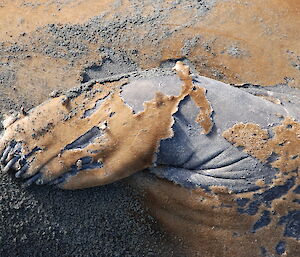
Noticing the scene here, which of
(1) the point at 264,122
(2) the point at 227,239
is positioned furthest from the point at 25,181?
(1) the point at 264,122

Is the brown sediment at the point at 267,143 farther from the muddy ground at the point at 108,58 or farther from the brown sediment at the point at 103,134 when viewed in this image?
the muddy ground at the point at 108,58

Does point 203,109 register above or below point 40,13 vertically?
below

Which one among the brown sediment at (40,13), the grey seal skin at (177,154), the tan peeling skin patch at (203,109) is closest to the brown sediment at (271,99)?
the grey seal skin at (177,154)

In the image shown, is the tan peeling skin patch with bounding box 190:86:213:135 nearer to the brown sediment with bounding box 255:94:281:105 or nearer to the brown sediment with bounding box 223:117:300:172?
the brown sediment with bounding box 223:117:300:172

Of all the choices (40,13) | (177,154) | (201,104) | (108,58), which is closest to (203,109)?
(201,104)

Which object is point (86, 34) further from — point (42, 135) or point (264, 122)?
point (264, 122)

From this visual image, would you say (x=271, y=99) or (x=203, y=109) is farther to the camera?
(x=271, y=99)

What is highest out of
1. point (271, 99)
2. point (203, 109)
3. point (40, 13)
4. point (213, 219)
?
point (40, 13)

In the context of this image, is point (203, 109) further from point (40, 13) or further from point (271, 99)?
point (40, 13)

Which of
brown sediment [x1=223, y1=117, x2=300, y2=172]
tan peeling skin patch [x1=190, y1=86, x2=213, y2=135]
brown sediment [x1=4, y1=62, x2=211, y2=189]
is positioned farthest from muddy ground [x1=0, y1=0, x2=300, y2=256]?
brown sediment [x1=223, y1=117, x2=300, y2=172]
